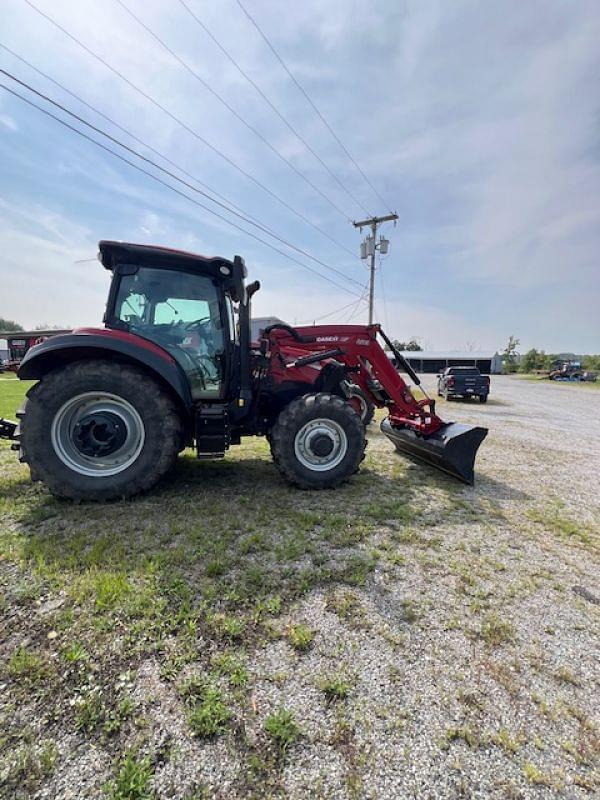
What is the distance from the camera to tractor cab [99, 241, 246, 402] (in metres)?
3.95

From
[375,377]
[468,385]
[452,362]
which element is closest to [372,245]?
[468,385]

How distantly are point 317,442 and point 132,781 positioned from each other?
10.5 feet

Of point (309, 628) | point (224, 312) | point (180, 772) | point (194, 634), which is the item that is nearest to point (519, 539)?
point (309, 628)

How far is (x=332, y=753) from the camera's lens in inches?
56.1

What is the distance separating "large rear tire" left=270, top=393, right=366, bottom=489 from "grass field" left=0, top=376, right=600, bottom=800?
84 cm

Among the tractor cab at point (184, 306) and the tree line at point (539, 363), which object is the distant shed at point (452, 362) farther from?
the tractor cab at point (184, 306)

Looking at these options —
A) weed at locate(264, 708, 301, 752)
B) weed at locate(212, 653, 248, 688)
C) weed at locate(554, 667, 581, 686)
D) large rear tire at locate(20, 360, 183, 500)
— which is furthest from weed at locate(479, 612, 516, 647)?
large rear tire at locate(20, 360, 183, 500)

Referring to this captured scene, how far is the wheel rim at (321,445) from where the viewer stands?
14.0 feet

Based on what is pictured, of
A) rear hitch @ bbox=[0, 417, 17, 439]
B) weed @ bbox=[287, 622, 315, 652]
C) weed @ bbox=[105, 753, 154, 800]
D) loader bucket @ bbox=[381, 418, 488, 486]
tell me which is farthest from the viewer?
loader bucket @ bbox=[381, 418, 488, 486]

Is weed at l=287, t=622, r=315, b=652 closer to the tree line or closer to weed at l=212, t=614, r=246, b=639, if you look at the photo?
weed at l=212, t=614, r=246, b=639

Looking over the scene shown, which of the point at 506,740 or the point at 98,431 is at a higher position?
the point at 98,431

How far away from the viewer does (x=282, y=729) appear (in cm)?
149

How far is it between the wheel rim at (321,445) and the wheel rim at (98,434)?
67.9 inches

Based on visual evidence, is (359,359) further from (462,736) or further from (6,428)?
(6,428)
